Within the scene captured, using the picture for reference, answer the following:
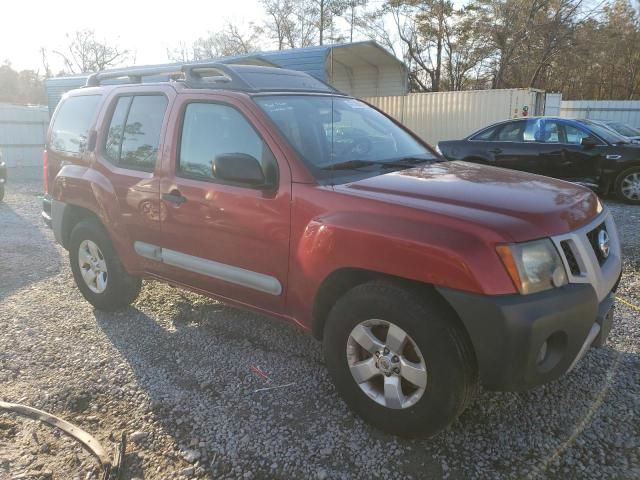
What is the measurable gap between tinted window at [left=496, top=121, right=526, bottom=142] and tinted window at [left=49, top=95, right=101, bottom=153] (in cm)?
786

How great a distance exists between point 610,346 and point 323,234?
7.82 feet

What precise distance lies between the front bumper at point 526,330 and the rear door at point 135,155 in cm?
231

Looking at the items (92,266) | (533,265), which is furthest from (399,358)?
(92,266)

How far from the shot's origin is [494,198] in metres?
2.55

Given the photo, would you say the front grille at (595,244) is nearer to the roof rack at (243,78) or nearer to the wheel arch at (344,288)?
the wheel arch at (344,288)

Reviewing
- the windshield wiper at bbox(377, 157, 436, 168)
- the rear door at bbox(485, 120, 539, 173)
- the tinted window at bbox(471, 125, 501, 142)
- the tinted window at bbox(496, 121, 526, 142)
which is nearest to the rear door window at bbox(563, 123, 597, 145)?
the rear door at bbox(485, 120, 539, 173)

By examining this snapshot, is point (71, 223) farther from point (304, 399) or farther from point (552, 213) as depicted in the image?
point (552, 213)

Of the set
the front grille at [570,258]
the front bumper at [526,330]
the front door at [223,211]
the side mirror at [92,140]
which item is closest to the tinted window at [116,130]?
the side mirror at [92,140]

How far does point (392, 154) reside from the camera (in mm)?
3488

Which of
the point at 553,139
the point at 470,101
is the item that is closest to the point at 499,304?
the point at 553,139

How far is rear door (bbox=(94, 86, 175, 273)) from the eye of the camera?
362 cm

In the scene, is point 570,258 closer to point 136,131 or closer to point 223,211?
point 223,211

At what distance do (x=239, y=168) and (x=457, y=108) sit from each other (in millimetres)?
15509

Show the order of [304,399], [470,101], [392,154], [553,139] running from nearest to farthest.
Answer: [304,399] < [392,154] < [553,139] < [470,101]
